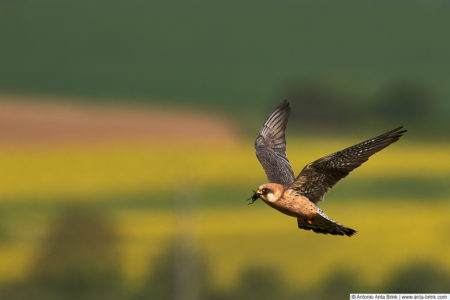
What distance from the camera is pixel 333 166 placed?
37.5 ft

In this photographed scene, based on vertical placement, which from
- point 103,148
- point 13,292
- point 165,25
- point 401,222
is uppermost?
point 165,25

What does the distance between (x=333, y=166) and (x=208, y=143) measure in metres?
55.6

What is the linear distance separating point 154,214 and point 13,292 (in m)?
13.2

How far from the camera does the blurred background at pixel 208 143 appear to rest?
4191cm

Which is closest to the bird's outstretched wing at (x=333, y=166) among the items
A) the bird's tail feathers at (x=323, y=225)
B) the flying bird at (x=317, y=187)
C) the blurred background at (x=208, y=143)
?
the flying bird at (x=317, y=187)

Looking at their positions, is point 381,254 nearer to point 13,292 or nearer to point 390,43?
point 13,292

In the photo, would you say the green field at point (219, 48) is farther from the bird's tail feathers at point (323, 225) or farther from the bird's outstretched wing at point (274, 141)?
the bird's tail feathers at point (323, 225)

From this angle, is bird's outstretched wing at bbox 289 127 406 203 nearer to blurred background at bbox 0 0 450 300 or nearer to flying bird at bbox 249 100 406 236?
flying bird at bbox 249 100 406 236

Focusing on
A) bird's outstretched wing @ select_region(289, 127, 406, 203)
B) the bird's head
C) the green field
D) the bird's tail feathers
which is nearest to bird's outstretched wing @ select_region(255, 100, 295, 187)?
the bird's tail feathers

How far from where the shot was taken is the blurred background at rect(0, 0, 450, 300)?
41906 mm

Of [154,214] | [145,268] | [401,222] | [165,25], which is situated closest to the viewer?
[145,268]

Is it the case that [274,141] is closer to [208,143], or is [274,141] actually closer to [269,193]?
[269,193]

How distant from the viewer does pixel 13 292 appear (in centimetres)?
3919

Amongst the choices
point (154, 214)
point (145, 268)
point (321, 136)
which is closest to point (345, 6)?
point (321, 136)
